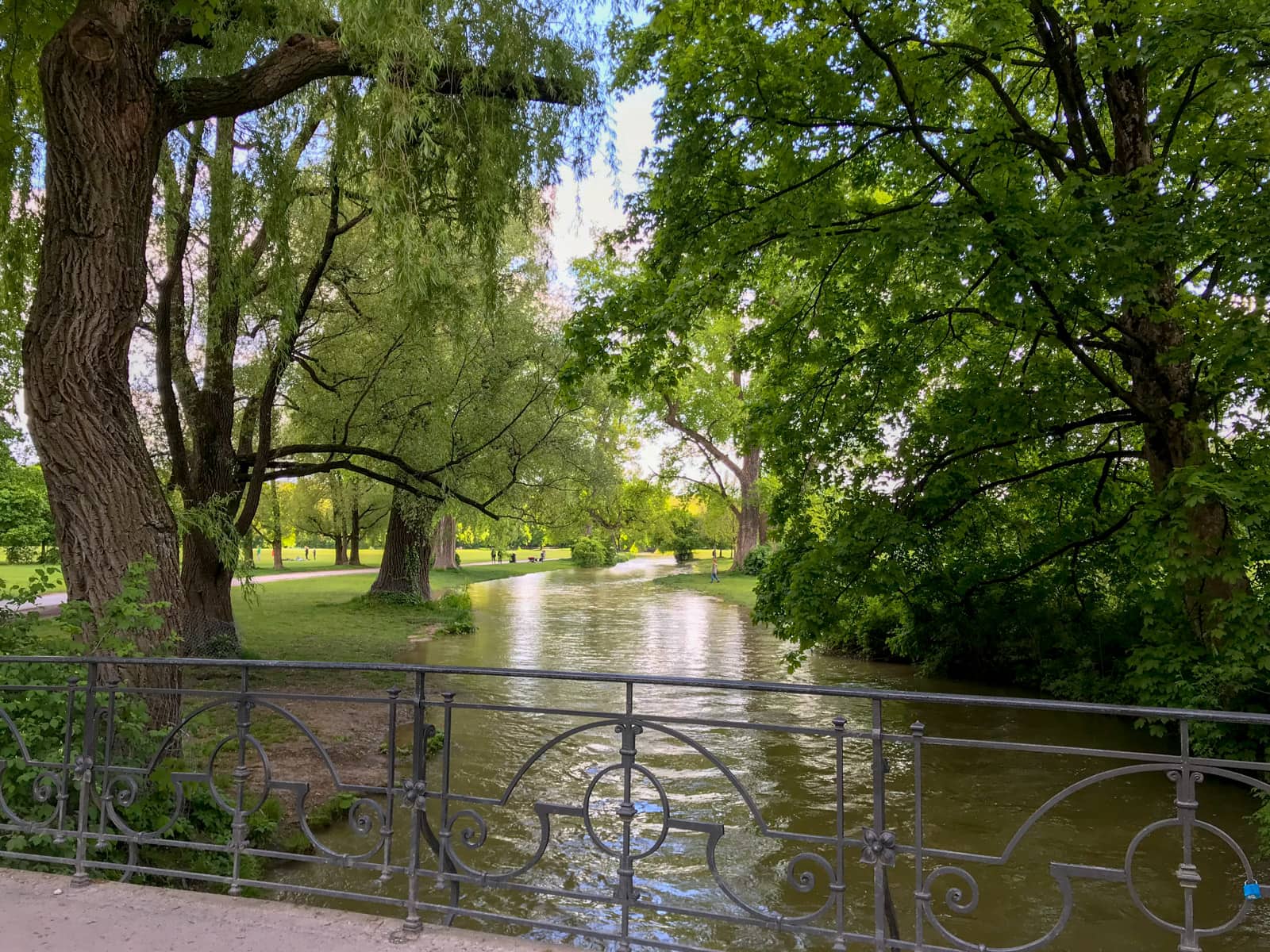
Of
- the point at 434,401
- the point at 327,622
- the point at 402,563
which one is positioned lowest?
the point at 327,622

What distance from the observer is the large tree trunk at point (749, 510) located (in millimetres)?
33500

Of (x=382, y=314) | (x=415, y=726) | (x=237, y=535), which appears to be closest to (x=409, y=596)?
(x=382, y=314)

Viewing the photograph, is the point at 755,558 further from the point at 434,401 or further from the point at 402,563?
the point at 434,401

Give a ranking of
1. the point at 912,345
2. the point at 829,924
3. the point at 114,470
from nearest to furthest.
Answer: the point at 829,924 < the point at 114,470 < the point at 912,345

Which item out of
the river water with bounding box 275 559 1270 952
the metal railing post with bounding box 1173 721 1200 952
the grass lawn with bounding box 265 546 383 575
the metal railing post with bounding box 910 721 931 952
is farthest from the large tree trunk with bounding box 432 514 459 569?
the metal railing post with bounding box 1173 721 1200 952

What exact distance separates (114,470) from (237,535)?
133 inches

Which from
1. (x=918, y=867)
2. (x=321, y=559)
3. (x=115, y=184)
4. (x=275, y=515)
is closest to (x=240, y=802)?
(x=918, y=867)

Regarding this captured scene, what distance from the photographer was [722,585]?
34.1m

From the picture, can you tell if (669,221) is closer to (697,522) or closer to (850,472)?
(850,472)

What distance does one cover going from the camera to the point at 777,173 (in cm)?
889

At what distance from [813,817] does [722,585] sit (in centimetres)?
2744

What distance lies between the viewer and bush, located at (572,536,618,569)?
5572 cm

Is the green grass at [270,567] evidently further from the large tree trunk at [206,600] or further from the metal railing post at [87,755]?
the metal railing post at [87,755]

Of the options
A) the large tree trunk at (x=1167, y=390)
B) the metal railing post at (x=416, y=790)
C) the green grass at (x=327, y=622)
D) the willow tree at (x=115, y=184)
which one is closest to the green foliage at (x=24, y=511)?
the green grass at (x=327, y=622)
